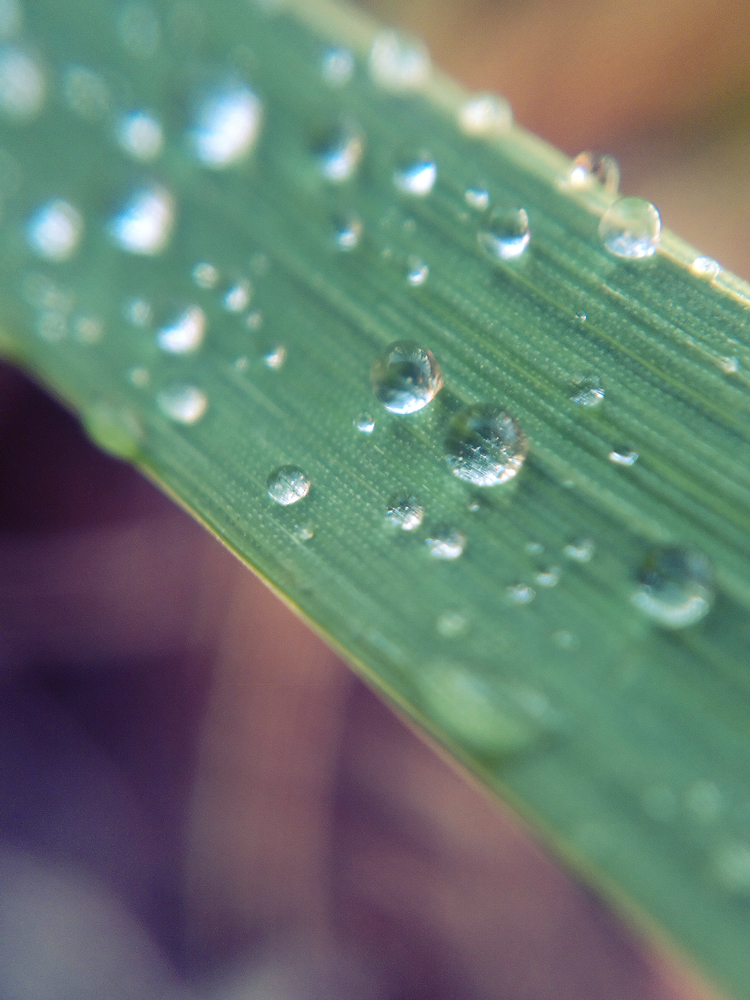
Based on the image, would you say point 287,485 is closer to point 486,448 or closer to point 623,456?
point 486,448

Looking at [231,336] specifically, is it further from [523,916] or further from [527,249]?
[523,916]

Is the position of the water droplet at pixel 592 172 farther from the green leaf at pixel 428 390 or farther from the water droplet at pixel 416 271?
the water droplet at pixel 416 271

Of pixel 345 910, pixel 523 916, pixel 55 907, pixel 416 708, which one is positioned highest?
pixel 416 708

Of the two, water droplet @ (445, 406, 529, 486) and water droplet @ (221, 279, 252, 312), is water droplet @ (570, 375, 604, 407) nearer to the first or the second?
water droplet @ (445, 406, 529, 486)

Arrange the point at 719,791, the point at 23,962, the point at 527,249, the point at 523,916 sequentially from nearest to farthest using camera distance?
the point at 719,791
the point at 527,249
the point at 23,962
the point at 523,916

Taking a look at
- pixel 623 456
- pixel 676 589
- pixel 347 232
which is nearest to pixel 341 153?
pixel 347 232

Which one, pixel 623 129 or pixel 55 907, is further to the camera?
pixel 623 129

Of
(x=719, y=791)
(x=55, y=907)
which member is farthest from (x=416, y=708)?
(x=55, y=907)
